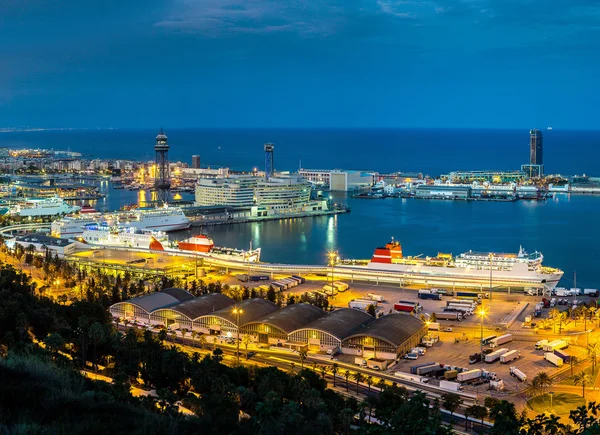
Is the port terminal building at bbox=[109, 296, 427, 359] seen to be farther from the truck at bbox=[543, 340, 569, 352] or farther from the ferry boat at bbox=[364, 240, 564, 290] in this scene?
the ferry boat at bbox=[364, 240, 564, 290]

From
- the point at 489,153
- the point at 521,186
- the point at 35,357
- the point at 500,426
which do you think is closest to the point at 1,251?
the point at 35,357

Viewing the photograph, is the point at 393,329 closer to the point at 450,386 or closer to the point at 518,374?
the point at 450,386

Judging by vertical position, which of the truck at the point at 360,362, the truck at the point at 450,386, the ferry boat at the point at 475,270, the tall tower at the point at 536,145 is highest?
the tall tower at the point at 536,145

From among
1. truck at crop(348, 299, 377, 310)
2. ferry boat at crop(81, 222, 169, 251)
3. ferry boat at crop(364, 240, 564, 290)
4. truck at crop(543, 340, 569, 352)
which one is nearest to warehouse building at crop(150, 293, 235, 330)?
truck at crop(348, 299, 377, 310)

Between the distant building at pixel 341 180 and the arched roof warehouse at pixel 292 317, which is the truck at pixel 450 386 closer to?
the arched roof warehouse at pixel 292 317

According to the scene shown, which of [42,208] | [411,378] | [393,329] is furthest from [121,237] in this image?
[411,378]

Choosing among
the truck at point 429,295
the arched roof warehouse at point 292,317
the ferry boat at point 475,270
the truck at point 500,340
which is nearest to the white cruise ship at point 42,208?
the ferry boat at point 475,270

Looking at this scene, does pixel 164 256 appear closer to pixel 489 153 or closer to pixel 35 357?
pixel 35 357
